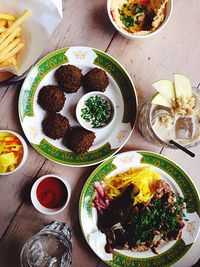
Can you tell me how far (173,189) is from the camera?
6.00 ft

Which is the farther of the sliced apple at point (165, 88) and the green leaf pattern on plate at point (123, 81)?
the green leaf pattern on plate at point (123, 81)

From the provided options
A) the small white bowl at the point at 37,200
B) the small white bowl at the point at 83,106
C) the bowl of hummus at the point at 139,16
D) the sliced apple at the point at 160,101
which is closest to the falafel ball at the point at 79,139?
the small white bowl at the point at 83,106

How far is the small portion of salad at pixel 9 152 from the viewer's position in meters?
1.72

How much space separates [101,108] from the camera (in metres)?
1.77

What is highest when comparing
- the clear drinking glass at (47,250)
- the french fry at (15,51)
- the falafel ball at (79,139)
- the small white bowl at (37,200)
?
the french fry at (15,51)

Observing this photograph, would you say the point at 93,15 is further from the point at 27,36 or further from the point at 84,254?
the point at 84,254

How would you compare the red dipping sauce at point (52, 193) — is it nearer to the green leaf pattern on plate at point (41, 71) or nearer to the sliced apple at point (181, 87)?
the green leaf pattern on plate at point (41, 71)

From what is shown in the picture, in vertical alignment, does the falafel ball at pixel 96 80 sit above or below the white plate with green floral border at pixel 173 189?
above

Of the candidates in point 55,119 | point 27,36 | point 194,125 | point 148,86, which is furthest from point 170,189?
point 27,36

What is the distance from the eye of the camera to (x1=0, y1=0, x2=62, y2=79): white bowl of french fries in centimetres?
166

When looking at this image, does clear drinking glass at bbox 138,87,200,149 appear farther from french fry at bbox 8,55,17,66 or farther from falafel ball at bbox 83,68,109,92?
french fry at bbox 8,55,17,66

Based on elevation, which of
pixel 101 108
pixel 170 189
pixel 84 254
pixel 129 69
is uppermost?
pixel 129 69

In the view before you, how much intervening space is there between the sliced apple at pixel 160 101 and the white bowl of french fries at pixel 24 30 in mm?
463

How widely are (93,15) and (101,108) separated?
0.38 metres
